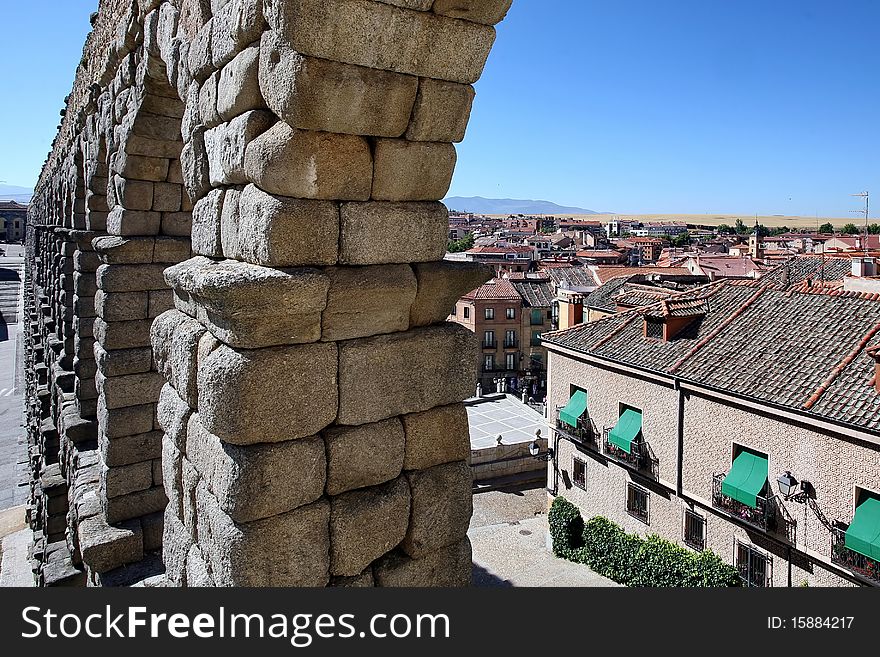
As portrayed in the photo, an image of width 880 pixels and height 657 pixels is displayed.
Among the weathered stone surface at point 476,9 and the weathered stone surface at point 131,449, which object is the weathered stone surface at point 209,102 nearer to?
the weathered stone surface at point 476,9

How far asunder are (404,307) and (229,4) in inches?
67.9

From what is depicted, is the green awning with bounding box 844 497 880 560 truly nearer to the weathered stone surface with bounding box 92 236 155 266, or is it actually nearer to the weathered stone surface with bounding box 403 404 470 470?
the weathered stone surface with bounding box 403 404 470 470

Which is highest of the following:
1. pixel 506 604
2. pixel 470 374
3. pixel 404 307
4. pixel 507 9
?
pixel 507 9

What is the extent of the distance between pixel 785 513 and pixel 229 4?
1169cm

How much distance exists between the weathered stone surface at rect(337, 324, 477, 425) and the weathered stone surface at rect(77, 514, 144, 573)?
13.8ft

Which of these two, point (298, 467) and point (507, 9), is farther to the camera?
point (507, 9)

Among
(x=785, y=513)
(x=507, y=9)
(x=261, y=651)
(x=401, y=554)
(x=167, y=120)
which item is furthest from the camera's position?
(x=785, y=513)

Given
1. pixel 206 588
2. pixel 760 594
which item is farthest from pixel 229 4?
pixel 760 594

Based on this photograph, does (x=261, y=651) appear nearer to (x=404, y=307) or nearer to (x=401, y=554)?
(x=401, y=554)

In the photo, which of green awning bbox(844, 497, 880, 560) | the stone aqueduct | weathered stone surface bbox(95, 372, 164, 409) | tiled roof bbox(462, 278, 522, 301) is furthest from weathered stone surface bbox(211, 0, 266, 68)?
tiled roof bbox(462, 278, 522, 301)

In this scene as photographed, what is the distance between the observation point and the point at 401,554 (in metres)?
3.53

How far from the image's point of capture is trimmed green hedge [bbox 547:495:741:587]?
12.8 meters

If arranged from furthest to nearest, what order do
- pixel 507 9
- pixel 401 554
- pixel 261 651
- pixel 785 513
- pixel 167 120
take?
pixel 785 513
pixel 167 120
pixel 401 554
pixel 507 9
pixel 261 651

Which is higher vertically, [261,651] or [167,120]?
[167,120]
